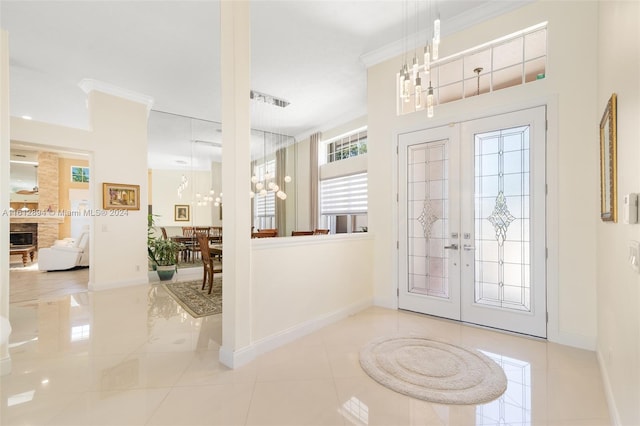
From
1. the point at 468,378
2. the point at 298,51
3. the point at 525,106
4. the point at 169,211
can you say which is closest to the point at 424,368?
the point at 468,378

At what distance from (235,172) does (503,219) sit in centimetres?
294

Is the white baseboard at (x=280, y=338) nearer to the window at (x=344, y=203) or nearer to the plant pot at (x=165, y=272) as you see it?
the window at (x=344, y=203)

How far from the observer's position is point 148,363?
8.35ft

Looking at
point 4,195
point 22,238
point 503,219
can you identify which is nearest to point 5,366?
point 4,195

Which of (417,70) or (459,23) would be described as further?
(459,23)

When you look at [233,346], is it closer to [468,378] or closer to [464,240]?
[468,378]

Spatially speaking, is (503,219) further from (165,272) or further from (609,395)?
(165,272)

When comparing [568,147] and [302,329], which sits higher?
[568,147]

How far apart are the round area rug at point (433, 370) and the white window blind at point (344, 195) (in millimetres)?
4039

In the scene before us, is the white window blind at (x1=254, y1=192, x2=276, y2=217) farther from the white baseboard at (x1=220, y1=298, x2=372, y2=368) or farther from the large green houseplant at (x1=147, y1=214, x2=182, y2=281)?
the white baseboard at (x1=220, y1=298, x2=372, y2=368)

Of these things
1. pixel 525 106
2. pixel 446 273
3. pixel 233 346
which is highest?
pixel 525 106

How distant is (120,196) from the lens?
5469 mm

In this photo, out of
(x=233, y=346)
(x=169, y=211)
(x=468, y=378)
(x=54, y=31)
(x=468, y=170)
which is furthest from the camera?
(x=169, y=211)

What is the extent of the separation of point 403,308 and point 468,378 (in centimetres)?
171
